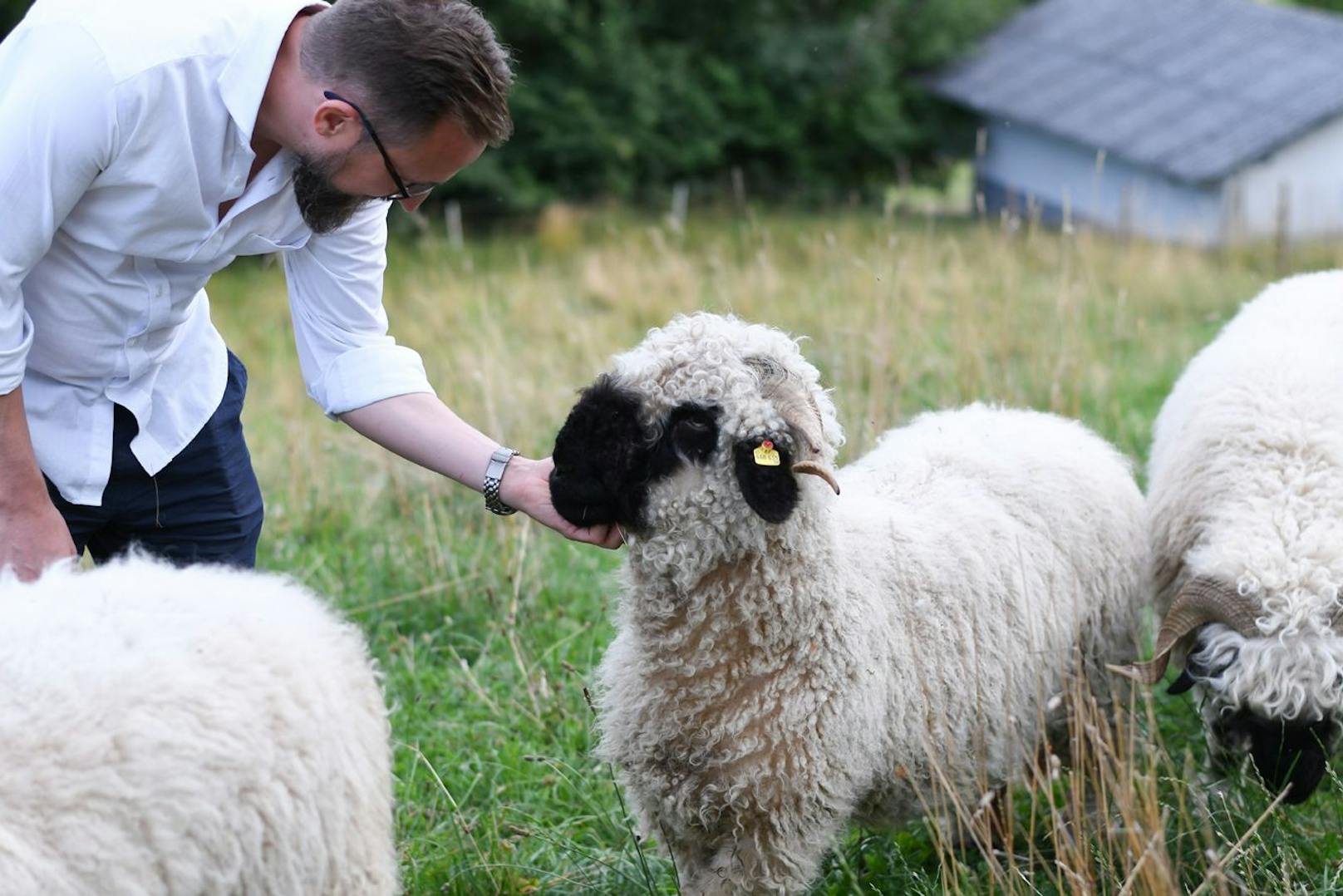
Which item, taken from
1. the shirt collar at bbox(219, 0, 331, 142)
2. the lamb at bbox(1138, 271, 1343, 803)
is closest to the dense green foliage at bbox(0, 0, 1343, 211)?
the lamb at bbox(1138, 271, 1343, 803)

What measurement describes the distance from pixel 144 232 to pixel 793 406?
1425 mm

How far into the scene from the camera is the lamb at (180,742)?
1.90m

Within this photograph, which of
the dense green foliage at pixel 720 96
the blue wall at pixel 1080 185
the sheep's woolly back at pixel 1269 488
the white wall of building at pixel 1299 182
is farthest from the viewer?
the dense green foliage at pixel 720 96

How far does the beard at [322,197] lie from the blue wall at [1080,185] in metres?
15.2

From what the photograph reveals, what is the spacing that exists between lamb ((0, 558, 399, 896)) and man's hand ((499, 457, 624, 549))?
712mm

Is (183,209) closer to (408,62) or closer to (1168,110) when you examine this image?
(408,62)

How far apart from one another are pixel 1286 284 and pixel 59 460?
4168mm

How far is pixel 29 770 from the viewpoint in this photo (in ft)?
6.22

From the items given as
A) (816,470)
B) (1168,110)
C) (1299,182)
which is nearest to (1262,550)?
(816,470)

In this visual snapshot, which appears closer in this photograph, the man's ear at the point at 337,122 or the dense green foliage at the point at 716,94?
the man's ear at the point at 337,122

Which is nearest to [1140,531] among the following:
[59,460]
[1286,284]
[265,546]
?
[1286,284]

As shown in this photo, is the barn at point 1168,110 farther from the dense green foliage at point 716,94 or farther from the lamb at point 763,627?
the lamb at point 763,627

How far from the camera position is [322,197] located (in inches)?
107

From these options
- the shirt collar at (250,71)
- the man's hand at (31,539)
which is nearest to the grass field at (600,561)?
the man's hand at (31,539)
